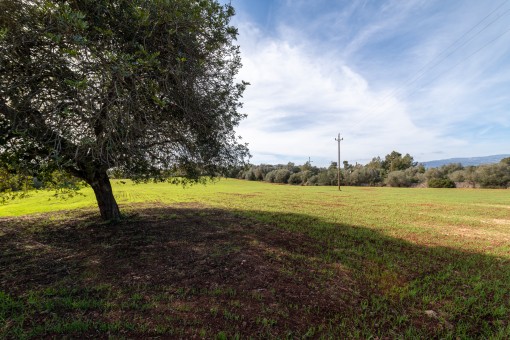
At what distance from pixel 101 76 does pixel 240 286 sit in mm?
6340

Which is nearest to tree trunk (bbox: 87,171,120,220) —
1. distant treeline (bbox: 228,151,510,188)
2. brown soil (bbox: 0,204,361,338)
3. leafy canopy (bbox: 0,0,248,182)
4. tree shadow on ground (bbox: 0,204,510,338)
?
brown soil (bbox: 0,204,361,338)

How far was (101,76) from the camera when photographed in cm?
598

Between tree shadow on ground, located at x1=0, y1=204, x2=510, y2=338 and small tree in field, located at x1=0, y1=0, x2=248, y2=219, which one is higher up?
small tree in field, located at x1=0, y1=0, x2=248, y2=219

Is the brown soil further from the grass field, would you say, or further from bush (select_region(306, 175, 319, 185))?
bush (select_region(306, 175, 319, 185))

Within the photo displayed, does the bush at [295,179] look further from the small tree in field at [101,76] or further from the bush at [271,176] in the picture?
the small tree in field at [101,76]

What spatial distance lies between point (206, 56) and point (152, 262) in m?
7.53

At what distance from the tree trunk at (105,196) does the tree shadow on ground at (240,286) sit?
6.87 ft

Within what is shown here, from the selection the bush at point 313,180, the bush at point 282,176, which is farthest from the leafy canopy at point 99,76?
the bush at point 282,176

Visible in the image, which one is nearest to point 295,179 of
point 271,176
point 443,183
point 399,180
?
point 271,176

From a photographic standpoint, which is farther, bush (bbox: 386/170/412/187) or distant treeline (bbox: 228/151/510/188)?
bush (bbox: 386/170/412/187)

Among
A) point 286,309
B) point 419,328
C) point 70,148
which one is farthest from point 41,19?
point 419,328

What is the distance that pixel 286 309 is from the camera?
473 centimetres

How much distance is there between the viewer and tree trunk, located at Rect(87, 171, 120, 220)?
1127cm

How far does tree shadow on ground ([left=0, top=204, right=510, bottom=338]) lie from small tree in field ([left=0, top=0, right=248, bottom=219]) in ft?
9.75
